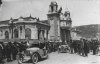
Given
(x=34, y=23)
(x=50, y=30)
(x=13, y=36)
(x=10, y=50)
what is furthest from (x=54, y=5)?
(x=10, y=50)

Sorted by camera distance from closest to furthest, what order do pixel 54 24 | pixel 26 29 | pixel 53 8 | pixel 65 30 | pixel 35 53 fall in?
pixel 35 53, pixel 26 29, pixel 54 24, pixel 53 8, pixel 65 30

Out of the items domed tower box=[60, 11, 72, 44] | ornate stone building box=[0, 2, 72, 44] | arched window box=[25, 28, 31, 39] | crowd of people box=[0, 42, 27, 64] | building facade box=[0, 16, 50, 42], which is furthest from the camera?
domed tower box=[60, 11, 72, 44]

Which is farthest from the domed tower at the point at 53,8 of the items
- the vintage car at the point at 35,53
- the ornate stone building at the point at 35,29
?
the vintage car at the point at 35,53

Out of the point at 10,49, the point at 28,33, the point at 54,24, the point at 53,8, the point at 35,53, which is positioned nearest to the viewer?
the point at 35,53

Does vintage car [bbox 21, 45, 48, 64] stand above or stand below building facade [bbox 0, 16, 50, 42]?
below

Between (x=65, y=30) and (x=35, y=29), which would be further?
(x=65, y=30)

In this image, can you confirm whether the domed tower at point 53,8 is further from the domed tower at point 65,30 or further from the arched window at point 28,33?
the arched window at point 28,33

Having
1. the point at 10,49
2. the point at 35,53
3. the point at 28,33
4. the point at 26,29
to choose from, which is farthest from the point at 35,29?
the point at 35,53

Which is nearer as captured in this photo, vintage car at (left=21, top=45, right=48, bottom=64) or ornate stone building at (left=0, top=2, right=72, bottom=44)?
vintage car at (left=21, top=45, right=48, bottom=64)

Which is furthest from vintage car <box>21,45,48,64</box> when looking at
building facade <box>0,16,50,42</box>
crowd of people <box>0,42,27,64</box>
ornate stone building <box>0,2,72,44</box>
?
building facade <box>0,16,50,42</box>

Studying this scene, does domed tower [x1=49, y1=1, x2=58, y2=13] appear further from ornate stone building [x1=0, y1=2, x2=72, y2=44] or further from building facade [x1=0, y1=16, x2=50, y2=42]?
building facade [x1=0, y1=16, x2=50, y2=42]

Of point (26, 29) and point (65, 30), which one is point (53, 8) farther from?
point (26, 29)

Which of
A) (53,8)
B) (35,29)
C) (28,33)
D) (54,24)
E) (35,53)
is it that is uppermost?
(53,8)

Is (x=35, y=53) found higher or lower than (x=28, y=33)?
lower
